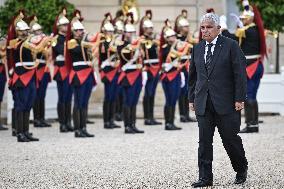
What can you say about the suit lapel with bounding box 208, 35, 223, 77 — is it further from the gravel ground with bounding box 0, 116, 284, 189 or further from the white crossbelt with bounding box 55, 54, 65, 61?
the white crossbelt with bounding box 55, 54, 65, 61

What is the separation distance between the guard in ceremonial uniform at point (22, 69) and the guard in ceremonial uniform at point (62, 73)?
1592 mm

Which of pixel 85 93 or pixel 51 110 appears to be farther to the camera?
pixel 51 110

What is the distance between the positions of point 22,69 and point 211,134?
570 cm

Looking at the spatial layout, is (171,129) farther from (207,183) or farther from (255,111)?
(207,183)

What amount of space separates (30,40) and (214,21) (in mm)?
5653

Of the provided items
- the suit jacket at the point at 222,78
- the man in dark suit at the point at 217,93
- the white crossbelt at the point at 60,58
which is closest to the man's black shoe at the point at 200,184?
the man in dark suit at the point at 217,93

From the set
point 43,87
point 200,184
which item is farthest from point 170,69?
point 200,184

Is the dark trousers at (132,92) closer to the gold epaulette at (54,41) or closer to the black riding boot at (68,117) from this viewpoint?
the black riding boot at (68,117)

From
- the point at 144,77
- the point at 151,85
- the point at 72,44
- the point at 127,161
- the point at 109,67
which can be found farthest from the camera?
the point at 151,85

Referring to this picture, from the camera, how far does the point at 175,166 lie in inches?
466

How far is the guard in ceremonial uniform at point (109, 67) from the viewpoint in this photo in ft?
56.7

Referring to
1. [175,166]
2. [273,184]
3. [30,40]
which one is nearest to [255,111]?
[30,40]

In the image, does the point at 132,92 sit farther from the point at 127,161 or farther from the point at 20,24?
the point at 127,161

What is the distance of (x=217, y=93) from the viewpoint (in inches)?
401
